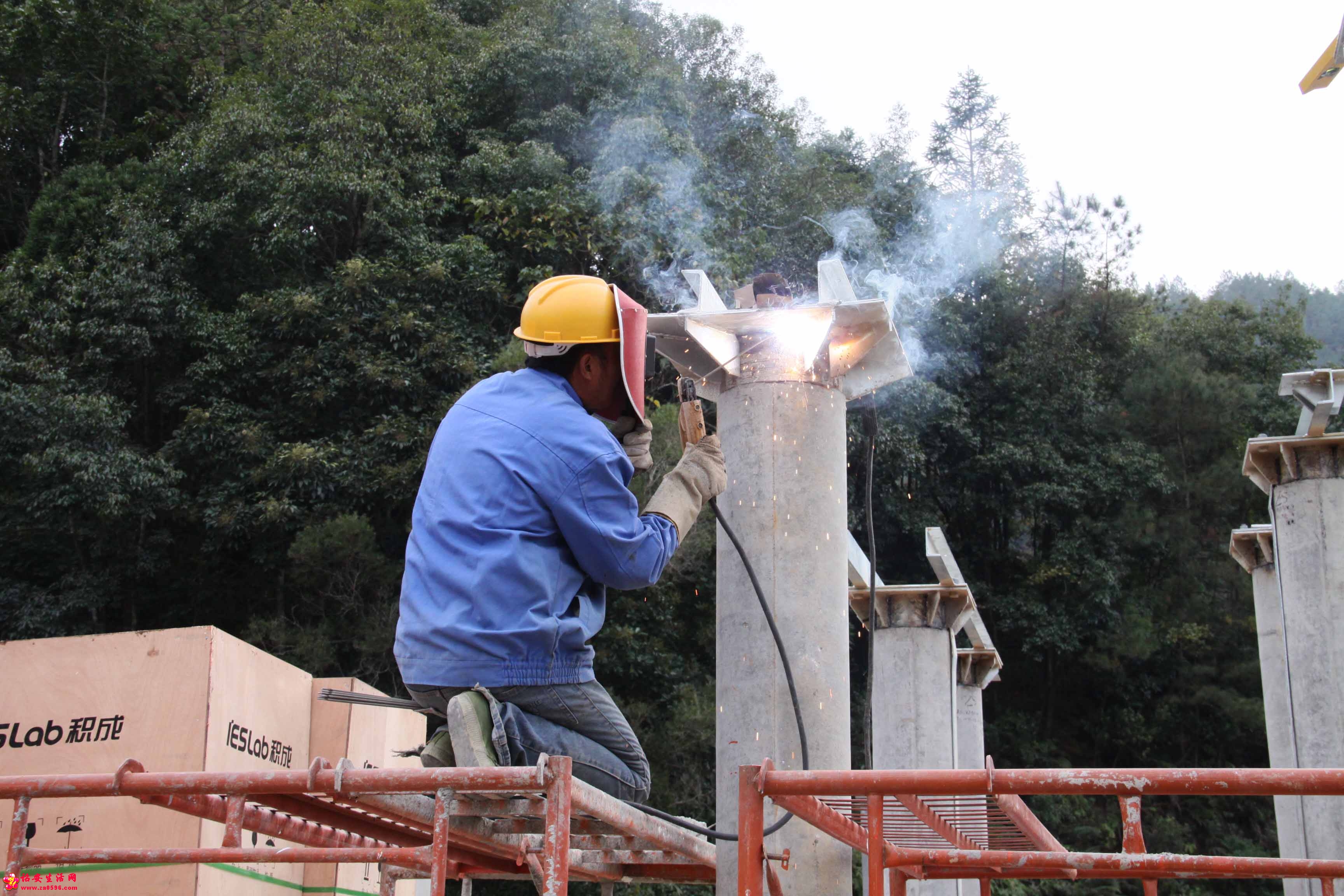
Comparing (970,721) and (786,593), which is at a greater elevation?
(970,721)

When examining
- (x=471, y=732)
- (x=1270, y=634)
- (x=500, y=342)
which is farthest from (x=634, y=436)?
(x=500, y=342)

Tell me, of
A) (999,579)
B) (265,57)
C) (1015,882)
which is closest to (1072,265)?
(999,579)

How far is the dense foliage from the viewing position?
1588 cm

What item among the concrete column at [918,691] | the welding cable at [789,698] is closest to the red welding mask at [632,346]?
the welding cable at [789,698]

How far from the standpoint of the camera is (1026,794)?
2.69 meters

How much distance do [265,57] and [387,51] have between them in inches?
109

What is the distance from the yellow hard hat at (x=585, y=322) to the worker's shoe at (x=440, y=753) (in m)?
0.94

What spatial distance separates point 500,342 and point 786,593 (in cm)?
1310

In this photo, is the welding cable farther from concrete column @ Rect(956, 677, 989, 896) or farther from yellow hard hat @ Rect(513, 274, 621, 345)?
concrete column @ Rect(956, 677, 989, 896)

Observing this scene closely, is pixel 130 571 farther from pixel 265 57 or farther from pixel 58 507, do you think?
pixel 265 57

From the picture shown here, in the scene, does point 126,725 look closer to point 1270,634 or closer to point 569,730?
point 569,730

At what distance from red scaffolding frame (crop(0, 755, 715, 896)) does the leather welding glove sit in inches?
30.3

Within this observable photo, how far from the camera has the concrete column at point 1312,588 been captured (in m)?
7.87

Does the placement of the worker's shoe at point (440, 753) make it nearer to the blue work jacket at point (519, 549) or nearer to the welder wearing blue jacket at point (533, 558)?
the welder wearing blue jacket at point (533, 558)
